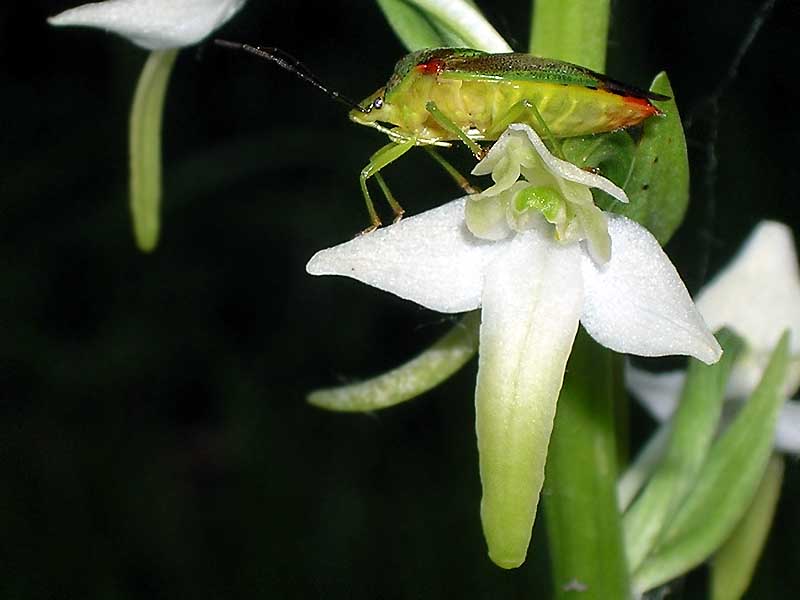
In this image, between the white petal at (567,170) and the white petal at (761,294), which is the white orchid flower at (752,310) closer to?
the white petal at (761,294)

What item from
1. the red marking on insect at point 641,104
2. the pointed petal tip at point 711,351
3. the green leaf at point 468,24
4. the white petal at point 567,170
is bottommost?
the pointed petal tip at point 711,351

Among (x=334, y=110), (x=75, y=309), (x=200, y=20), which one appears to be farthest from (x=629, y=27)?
(x=200, y=20)

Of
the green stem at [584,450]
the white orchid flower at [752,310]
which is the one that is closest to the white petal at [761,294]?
the white orchid flower at [752,310]

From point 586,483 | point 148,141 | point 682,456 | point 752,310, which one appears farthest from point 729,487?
point 148,141

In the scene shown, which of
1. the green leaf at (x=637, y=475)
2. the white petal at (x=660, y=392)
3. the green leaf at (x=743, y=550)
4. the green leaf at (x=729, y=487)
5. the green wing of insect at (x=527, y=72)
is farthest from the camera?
the white petal at (x=660, y=392)

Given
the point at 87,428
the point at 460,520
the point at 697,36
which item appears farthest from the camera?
the point at 697,36

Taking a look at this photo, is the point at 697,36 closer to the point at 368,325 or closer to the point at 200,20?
the point at 368,325
